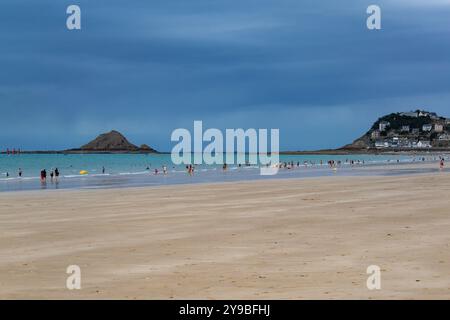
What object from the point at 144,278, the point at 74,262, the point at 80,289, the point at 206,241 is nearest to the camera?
the point at 80,289

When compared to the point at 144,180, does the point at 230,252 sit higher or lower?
higher

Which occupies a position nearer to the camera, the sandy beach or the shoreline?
the sandy beach

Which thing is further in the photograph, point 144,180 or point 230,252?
point 144,180

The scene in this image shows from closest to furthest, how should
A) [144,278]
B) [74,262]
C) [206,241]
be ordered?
[144,278] < [74,262] < [206,241]

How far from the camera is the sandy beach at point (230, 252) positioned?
9781 mm

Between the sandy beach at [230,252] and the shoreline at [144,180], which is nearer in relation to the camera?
the sandy beach at [230,252]

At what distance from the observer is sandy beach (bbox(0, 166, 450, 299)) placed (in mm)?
9781

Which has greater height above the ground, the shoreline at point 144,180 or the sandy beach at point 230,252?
the sandy beach at point 230,252

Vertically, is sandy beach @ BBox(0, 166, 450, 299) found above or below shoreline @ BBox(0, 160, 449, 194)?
above

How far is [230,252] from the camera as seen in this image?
44.3 ft
